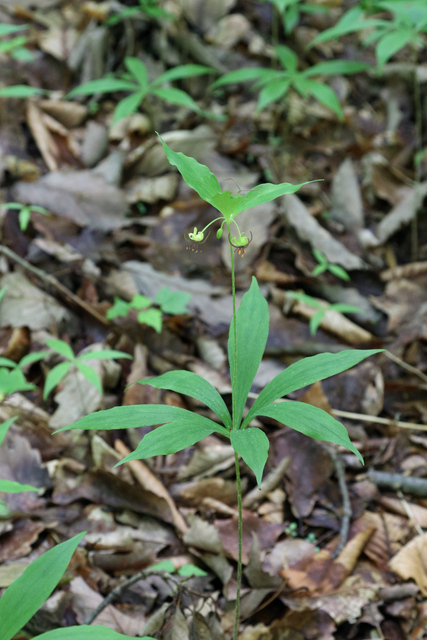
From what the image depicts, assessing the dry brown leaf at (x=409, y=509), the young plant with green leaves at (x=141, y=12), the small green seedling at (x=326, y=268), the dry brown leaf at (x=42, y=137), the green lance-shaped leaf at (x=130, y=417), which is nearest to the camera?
the green lance-shaped leaf at (x=130, y=417)

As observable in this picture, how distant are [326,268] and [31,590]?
8.11 feet

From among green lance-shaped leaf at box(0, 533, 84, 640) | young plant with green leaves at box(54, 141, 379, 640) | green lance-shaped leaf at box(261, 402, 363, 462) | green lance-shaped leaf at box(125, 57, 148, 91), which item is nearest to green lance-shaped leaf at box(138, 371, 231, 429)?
young plant with green leaves at box(54, 141, 379, 640)

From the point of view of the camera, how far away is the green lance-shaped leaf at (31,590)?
1.21 meters

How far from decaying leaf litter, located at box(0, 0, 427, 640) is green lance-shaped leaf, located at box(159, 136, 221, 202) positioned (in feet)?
3.73

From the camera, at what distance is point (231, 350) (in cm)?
153

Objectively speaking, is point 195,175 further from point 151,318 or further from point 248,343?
point 151,318

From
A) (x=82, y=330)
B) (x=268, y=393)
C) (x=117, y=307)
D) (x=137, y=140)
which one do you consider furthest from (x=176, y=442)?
(x=137, y=140)

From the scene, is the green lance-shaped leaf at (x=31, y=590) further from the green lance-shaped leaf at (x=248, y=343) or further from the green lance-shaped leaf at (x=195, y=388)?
the green lance-shaped leaf at (x=248, y=343)

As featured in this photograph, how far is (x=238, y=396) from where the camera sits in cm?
146

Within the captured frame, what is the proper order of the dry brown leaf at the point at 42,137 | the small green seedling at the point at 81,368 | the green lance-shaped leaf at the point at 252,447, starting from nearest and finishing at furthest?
the green lance-shaped leaf at the point at 252,447 < the small green seedling at the point at 81,368 < the dry brown leaf at the point at 42,137

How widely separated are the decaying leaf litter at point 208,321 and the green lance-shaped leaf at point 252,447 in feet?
2.09

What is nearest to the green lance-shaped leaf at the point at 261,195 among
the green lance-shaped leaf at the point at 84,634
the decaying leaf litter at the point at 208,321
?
the green lance-shaped leaf at the point at 84,634

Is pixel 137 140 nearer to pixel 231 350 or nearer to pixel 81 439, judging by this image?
pixel 81 439

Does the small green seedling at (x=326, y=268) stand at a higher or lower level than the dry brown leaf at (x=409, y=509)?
higher
